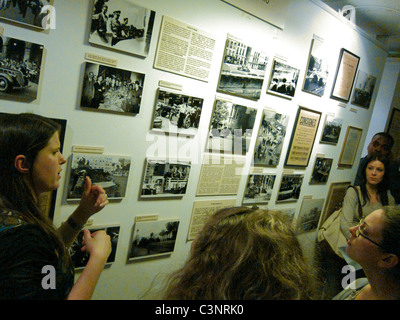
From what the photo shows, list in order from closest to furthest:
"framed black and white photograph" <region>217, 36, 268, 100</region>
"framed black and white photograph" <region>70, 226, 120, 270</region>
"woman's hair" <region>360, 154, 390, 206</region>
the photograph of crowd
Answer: the photograph of crowd, "framed black and white photograph" <region>70, 226, 120, 270</region>, "framed black and white photograph" <region>217, 36, 268, 100</region>, "woman's hair" <region>360, 154, 390, 206</region>

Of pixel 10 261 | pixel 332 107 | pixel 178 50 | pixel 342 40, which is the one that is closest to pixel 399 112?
pixel 332 107

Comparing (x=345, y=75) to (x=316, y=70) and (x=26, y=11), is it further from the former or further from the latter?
(x=26, y=11)

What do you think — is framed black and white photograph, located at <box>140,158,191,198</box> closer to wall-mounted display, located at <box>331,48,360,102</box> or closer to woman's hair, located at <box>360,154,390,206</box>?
woman's hair, located at <box>360,154,390,206</box>

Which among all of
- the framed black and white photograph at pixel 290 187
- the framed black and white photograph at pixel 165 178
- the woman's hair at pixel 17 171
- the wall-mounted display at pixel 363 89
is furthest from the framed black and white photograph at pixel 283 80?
the woman's hair at pixel 17 171

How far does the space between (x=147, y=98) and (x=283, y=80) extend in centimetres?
145

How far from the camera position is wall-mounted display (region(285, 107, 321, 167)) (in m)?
3.24

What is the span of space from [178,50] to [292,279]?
5.55 feet

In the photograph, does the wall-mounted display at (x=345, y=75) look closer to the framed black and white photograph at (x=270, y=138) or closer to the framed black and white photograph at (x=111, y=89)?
the framed black and white photograph at (x=270, y=138)

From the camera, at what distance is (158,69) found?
2.11 meters

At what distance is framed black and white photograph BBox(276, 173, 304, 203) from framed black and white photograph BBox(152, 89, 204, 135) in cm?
140

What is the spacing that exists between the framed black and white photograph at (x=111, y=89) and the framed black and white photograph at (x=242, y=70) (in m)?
0.72

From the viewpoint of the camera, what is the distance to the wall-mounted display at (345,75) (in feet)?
→ 11.4

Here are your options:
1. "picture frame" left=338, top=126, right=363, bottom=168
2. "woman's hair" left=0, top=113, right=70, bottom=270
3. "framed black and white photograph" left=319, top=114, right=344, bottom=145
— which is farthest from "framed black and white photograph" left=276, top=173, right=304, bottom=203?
"woman's hair" left=0, top=113, right=70, bottom=270
